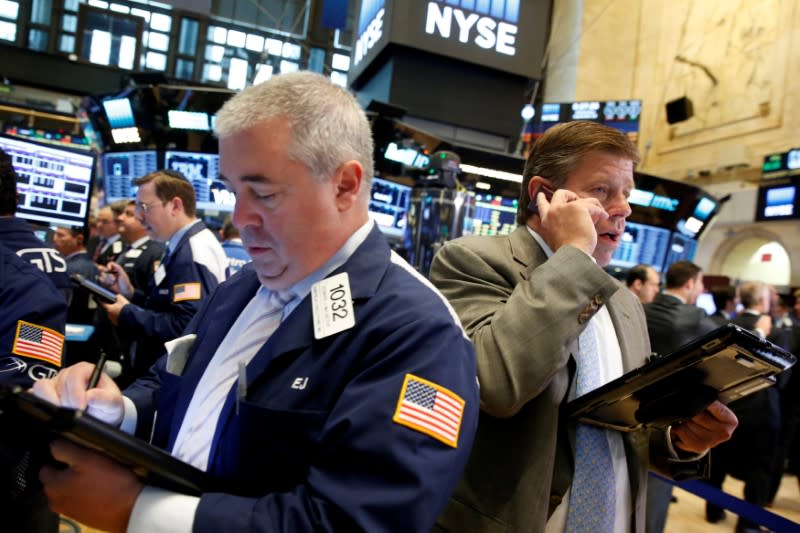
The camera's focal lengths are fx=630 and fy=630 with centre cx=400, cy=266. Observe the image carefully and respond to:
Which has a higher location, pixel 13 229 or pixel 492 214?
pixel 492 214

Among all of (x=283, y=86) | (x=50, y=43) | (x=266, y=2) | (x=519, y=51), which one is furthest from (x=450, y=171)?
(x=50, y=43)

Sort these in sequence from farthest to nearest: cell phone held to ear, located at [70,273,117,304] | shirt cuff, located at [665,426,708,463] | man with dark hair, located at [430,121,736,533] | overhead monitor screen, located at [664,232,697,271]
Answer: overhead monitor screen, located at [664,232,697,271]
cell phone held to ear, located at [70,273,117,304]
shirt cuff, located at [665,426,708,463]
man with dark hair, located at [430,121,736,533]

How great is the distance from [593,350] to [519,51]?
917 cm

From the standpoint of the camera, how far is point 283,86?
1.15 metres

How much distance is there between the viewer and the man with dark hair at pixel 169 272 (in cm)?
325

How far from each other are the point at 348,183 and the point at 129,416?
69 centimetres

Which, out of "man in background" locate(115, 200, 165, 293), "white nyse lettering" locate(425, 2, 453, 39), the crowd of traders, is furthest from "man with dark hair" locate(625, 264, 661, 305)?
"white nyse lettering" locate(425, 2, 453, 39)

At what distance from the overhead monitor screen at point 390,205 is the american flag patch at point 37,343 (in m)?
6.32

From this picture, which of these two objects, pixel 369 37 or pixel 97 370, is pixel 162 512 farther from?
pixel 369 37

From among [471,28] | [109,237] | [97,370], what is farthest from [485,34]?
[97,370]

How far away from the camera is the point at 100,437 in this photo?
0.86 meters

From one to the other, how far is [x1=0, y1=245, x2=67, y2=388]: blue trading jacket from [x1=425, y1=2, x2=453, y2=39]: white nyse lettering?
8201mm

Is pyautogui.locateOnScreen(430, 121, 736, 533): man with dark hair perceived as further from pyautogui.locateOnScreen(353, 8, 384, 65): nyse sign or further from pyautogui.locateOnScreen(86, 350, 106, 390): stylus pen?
pyautogui.locateOnScreen(353, 8, 384, 65): nyse sign

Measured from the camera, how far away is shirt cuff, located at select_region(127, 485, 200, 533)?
0.95m
